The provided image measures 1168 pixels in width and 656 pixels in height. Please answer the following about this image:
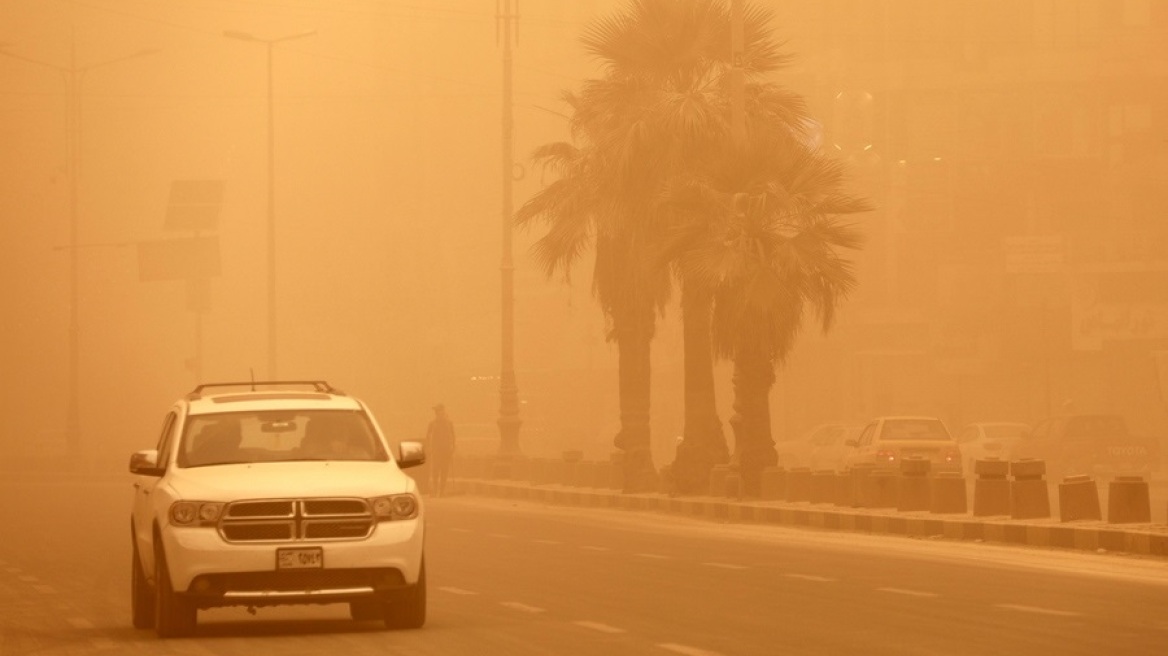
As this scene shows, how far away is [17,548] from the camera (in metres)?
28.8

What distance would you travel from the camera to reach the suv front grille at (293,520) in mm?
14297

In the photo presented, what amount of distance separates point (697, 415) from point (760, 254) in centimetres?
490

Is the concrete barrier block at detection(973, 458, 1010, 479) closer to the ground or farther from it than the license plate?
farther from it

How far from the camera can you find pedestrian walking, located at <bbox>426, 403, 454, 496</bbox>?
4662 centimetres

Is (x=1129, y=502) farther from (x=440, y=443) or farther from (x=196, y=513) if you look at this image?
(x=440, y=443)

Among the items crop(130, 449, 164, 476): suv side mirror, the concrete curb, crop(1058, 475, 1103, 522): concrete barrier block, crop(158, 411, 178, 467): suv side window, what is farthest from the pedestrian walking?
crop(130, 449, 164, 476): suv side mirror

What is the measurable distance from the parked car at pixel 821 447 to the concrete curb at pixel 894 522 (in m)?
8.58

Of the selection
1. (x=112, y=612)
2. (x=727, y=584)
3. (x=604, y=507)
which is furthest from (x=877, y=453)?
(x=112, y=612)

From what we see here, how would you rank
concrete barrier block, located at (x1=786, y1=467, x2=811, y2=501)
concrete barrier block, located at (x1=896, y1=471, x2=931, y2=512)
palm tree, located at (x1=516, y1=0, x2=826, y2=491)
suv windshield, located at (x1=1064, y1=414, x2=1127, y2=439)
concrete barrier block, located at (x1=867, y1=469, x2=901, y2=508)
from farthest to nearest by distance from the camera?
suv windshield, located at (x1=1064, y1=414, x2=1127, y2=439) < palm tree, located at (x1=516, y1=0, x2=826, y2=491) < concrete barrier block, located at (x1=786, y1=467, x2=811, y2=501) < concrete barrier block, located at (x1=867, y1=469, x2=901, y2=508) < concrete barrier block, located at (x1=896, y1=471, x2=931, y2=512)

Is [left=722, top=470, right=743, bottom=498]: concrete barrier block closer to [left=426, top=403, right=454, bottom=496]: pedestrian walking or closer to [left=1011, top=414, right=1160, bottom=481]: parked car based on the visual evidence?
[left=1011, top=414, right=1160, bottom=481]: parked car

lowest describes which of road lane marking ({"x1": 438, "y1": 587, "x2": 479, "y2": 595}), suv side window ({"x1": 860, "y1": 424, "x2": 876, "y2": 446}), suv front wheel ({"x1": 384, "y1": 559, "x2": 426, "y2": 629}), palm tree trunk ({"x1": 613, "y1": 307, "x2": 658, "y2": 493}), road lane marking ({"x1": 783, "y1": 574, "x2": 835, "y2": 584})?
road lane marking ({"x1": 438, "y1": 587, "x2": 479, "y2": 595})

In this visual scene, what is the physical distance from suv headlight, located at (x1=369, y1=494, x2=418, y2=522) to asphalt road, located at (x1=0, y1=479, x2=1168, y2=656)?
2.66 feet

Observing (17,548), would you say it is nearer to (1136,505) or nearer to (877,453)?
(1136,505)

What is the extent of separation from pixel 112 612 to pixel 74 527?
1767 centimetres
